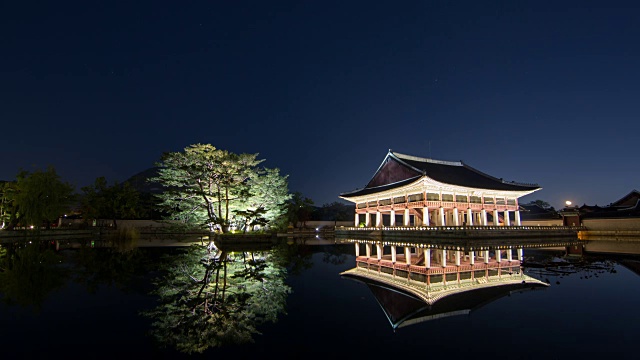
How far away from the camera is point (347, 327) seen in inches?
231

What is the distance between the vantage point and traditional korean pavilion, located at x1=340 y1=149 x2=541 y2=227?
35.0m

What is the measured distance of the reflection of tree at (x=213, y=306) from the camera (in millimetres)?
5242

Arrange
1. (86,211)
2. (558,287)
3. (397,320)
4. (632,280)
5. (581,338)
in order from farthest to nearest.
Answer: (86,211)
(632,280)
(558,287)
(397,320)
(581,338)

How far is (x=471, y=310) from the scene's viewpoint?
22.9 ft

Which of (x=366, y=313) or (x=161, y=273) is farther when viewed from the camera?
(x=161, y=273)

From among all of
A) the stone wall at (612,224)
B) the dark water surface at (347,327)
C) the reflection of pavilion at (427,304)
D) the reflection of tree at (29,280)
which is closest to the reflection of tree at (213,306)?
the dark water surface at (347,327)

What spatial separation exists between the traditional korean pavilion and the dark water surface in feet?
84.4

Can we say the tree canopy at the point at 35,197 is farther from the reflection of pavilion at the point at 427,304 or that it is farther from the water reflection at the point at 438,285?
the reflection of pavilion at the point at 427,304

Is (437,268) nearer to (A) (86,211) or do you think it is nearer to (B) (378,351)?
(B) (378,351)

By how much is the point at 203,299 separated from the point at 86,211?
47655mm

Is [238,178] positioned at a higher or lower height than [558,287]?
higher

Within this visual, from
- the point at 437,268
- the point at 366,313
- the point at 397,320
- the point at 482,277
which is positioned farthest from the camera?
the point at 437,268

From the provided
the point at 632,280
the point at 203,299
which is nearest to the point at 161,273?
the point at 203,299

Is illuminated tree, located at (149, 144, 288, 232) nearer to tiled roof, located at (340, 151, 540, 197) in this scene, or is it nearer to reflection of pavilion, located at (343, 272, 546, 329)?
tiled roof, located at (340, 151, 540, 197)
